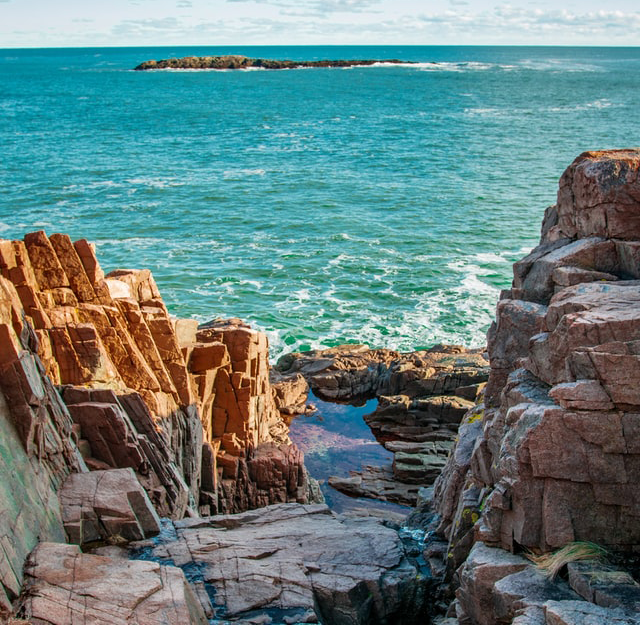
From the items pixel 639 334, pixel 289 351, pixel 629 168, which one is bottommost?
pixel 289 351

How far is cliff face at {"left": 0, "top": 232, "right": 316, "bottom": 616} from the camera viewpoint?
18672 millimetres

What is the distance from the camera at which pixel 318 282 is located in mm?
60719

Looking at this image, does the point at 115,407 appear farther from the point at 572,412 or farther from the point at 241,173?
the point at 241,173

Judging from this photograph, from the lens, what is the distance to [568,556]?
15383 millimetres

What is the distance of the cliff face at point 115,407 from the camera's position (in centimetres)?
1867

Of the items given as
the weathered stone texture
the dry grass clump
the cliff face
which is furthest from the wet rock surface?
the dry grass clump

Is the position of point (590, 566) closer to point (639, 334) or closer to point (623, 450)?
point (623, 450)

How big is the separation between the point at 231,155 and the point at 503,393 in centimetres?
9613

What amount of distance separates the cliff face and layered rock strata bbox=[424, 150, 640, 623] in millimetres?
9242

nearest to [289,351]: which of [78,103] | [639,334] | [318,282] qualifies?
[318,282]

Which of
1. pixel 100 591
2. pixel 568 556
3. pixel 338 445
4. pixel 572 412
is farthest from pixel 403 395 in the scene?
pixel 100 591

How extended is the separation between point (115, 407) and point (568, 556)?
46.2 ft

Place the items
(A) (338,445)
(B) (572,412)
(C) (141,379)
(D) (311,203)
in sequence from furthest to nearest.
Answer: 1. (D) (311,203)
2. (A) (338,445)
3. (C) (141,379)
4. (B) (572,412)

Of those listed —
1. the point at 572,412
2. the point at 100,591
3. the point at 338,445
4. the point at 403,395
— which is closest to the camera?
the point at 100,591
